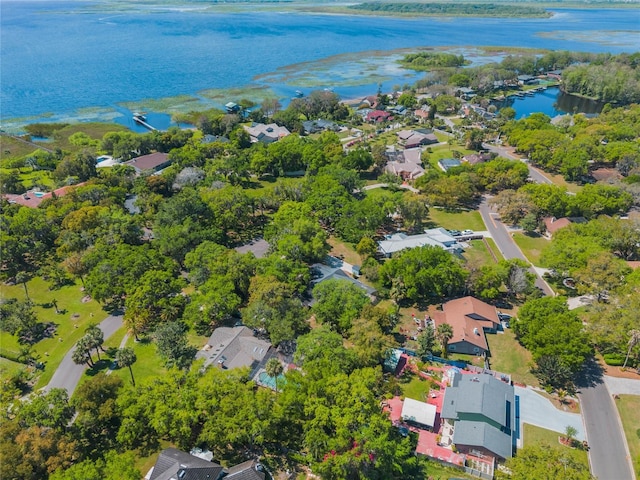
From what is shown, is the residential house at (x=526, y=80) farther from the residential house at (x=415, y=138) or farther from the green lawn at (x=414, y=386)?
the green lawn at (x=414, y=386)

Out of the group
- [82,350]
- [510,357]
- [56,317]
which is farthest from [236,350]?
[510,357]

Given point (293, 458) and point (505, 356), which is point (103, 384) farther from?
point (505, 356)

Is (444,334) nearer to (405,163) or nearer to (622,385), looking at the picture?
(622,385)

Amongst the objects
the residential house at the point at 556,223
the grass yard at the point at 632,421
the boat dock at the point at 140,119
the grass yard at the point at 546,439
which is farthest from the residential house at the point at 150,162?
the grass yard at the point at 632,421

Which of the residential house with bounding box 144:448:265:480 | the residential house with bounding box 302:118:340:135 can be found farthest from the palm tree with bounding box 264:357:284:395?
the residential house with bounding box 302:118:340:135

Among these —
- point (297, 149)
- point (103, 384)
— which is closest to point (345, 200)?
point (297, 149)

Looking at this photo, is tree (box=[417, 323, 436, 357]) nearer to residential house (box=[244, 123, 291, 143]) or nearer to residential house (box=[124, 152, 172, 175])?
residential house (box=[124, 152, 172, 175])
